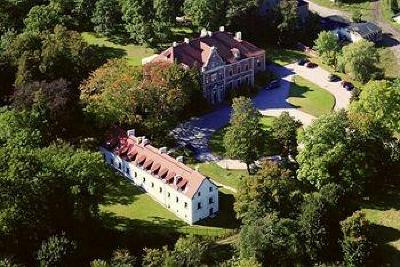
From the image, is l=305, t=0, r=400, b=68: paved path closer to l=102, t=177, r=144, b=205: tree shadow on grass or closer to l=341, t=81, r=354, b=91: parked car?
l=341, t=81, r=354, b=91: parked car

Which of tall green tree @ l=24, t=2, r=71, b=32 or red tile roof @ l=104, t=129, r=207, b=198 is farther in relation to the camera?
tall green tree @ l=24, t=2, r=71, b=32

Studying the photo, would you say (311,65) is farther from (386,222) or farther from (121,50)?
(386,222)

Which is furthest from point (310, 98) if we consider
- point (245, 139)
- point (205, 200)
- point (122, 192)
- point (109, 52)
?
point (122, 192)

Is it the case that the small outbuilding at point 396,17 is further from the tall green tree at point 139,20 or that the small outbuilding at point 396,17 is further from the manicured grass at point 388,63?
the tall green tree at point 139,20

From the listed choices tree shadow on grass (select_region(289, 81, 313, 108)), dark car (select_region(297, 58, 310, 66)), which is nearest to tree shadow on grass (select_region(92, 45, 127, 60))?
tree shadow on grass (select_region(289, 81, 313, 108))

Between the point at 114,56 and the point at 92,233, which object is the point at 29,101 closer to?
the point at 92,233
